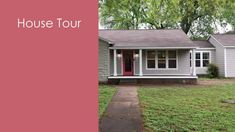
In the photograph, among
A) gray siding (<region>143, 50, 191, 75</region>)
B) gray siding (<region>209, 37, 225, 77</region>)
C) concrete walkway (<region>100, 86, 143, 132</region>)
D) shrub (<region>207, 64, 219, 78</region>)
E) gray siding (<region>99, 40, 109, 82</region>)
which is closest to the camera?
concrete walkway (<region>100, 86, 143, 132</region>)

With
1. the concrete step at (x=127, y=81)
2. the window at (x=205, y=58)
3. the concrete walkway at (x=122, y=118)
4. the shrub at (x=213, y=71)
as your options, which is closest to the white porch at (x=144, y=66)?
the concrete step at (x=127, y=81)

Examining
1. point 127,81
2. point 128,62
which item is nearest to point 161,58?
point 128,62

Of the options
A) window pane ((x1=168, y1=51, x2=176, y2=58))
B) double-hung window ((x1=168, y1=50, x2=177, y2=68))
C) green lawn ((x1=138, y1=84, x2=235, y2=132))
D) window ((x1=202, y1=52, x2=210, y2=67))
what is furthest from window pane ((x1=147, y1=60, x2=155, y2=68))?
green lawn ((x1=138, y1=84, x2=235, y2=132))

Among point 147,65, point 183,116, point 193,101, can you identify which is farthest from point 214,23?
point 183,116

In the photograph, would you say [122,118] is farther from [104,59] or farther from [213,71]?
[213,71]

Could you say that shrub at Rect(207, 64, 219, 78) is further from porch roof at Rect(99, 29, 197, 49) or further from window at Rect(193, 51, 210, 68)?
porch roof at Rect(99, 29, 197, 49)

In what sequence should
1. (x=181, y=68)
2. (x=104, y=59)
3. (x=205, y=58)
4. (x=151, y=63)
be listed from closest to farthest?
1. (x=104, y=59)
2. (x=181, y=68)
3. (x=151, y=63)
4. (x=205, y=58)

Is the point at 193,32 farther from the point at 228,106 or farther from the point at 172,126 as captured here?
the point at 172,126

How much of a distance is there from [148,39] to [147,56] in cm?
114

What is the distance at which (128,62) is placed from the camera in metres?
23.1

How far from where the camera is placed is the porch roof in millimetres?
21875

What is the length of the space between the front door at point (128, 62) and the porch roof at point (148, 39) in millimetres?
729

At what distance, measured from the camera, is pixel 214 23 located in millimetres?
44469

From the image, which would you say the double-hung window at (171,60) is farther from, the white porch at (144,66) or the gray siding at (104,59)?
the gray siding at (104,59)
